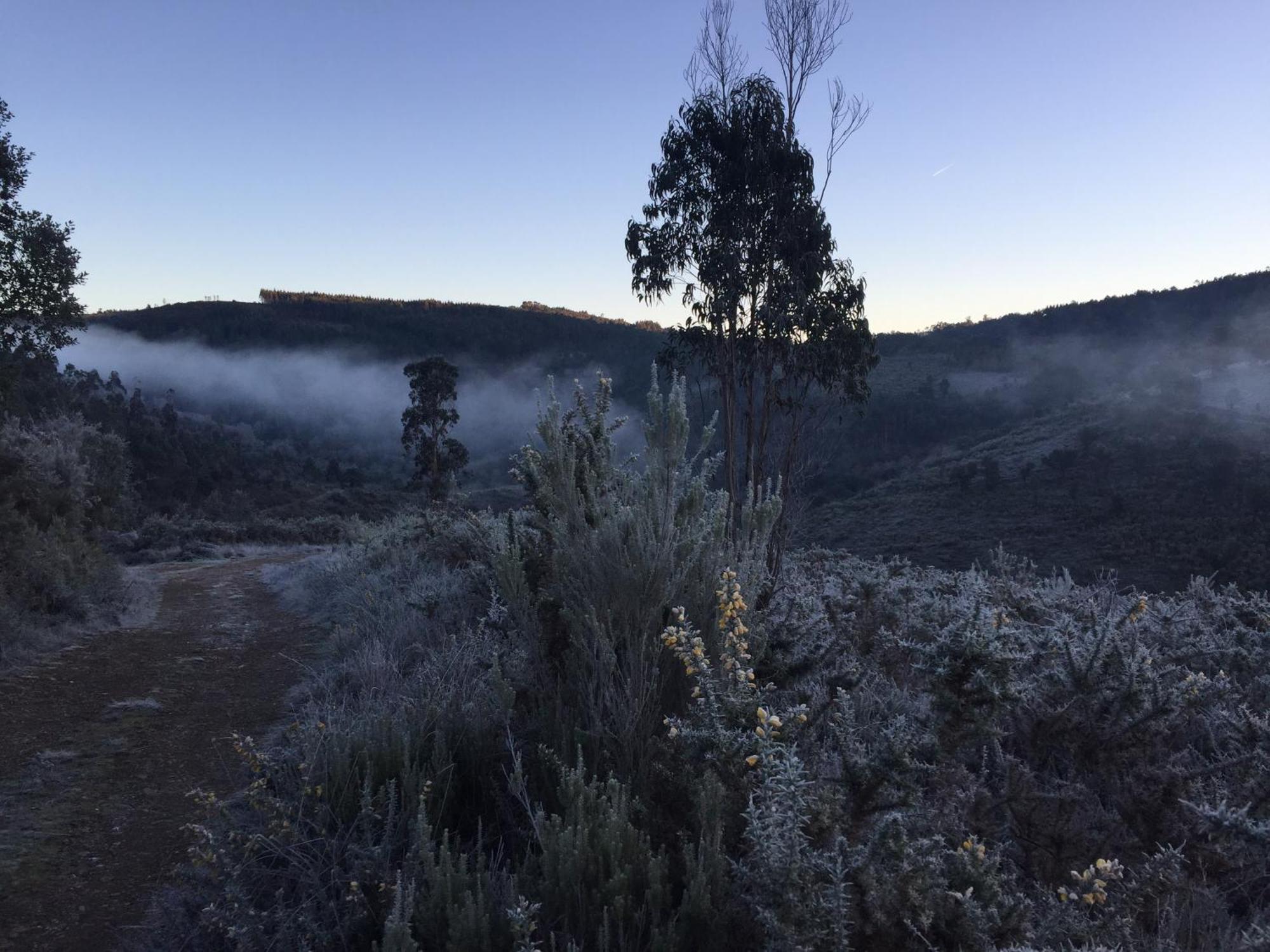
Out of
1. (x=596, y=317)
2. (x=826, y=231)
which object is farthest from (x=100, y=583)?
(x=596, y=317)

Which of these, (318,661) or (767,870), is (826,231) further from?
(767,870)

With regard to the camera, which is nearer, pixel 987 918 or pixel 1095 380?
pixel 987 918

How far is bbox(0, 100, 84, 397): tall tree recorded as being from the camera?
9359 mm

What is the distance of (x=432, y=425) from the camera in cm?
3538

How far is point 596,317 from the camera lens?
106 metres

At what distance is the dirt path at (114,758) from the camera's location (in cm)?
284

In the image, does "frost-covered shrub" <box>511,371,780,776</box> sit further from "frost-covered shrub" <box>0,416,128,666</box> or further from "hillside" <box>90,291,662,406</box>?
"hillside" <box>90,291,662,406</box>

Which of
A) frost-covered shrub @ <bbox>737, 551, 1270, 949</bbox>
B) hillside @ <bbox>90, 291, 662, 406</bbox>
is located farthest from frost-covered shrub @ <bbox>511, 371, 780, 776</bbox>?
hillside @ <bbox>90, 291, 662, 406</bbox>

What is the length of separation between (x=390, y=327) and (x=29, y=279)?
353 ft

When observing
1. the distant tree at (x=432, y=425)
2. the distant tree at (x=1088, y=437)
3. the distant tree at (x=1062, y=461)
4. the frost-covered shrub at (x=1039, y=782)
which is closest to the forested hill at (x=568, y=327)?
the distant tree at (x=1088, y=437)

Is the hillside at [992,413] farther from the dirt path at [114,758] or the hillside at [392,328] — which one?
the dirt path at [114,758]

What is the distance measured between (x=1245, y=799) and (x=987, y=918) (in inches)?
53.1

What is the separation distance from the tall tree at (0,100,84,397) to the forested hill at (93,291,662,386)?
87.0m

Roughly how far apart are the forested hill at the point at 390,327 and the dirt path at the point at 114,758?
9074 cm
